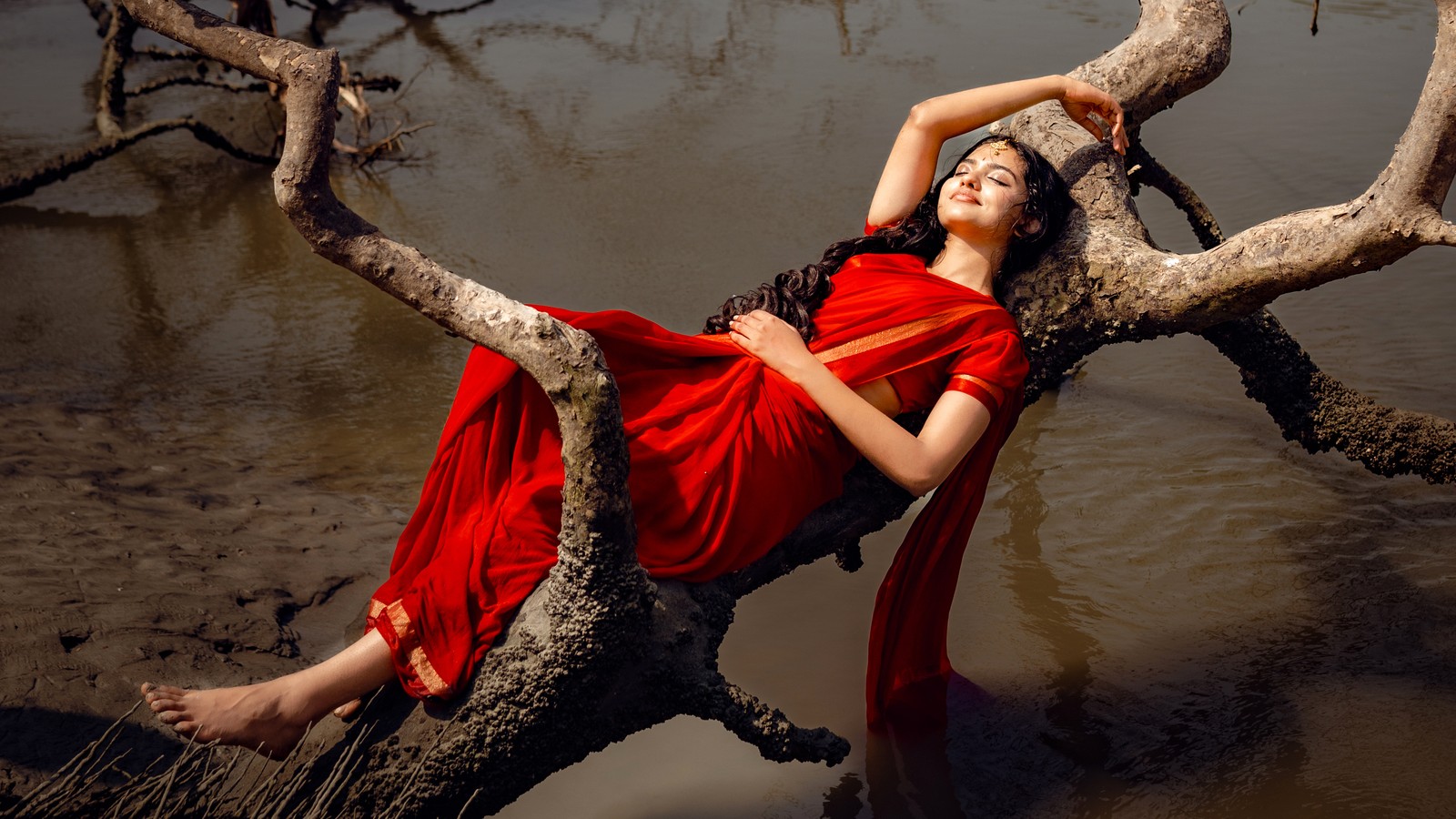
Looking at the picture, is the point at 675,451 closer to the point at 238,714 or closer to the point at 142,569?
the point at 238,714

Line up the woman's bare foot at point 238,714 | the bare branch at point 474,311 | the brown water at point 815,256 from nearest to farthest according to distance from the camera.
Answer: the bare branch at point 474,311
the woman's bare foot at point 238,714
the brown water at point 815,256

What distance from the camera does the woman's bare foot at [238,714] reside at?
2416mm

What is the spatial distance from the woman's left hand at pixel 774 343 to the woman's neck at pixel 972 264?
505 millimetres

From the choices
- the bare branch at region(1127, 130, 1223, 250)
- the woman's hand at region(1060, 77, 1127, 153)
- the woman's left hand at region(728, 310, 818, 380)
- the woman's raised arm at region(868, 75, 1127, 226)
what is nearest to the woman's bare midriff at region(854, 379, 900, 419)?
the woman's left hand at region(728, 310, 818, 380)

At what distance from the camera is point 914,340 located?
109 inches

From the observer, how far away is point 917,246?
3.12m

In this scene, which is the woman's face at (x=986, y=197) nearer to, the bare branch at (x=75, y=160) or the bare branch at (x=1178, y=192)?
the bare branch at (x=1178, y=192)

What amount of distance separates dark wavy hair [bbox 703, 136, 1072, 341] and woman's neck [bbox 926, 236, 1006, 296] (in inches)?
1.8

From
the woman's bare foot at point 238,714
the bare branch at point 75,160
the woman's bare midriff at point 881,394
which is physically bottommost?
the woman's bare foot at point 238,714

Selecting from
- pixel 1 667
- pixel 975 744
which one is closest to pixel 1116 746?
pixel 975 744

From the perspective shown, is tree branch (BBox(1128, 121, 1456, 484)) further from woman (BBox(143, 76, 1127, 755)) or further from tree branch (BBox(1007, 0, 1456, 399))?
woman (BBox(143, 76, 1127, 755))

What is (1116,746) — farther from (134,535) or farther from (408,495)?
(134,535)

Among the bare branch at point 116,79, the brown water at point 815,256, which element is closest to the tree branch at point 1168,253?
the brown water at point 815,256

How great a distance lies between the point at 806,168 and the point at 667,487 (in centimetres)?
463
